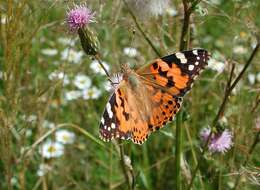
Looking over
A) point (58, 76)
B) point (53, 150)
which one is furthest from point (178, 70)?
point (53, 150)

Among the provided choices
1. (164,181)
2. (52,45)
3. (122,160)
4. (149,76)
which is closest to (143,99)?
(149,76)

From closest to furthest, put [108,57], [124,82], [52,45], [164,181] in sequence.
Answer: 1. [124,82]
2. [164,181]
3. [108,57]
4. [52,45]

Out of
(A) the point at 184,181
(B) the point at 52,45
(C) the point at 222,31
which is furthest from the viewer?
(C) the point at 222,31

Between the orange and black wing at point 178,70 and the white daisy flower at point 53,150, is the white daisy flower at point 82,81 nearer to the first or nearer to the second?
the white daisy flower at point 53,150

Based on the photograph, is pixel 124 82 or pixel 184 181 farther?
pixel 184 181

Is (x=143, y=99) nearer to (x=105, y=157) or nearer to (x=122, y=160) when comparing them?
(x=122, y=160)

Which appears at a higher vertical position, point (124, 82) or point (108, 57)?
point (108, 57)

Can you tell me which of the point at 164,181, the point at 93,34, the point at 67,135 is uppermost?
the point at 93,34
